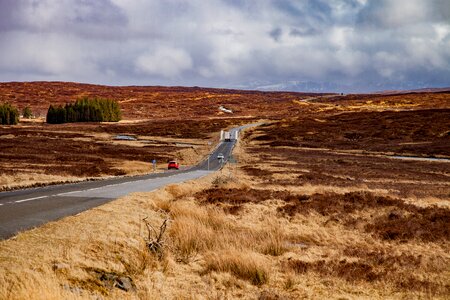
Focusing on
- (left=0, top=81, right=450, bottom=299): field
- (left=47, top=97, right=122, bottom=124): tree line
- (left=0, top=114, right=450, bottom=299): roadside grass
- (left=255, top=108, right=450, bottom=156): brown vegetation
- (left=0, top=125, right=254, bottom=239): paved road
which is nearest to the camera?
(left=0, top=114, right=450, bottom=299): roadside grass

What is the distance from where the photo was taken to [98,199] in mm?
19656

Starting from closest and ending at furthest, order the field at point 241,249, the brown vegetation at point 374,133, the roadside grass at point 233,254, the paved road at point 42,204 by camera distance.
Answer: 1. the roadside grass at point 233,254
2. the field at point 241,249
3. the paved road at point 42,204
4. the brown vegetation at point 374,133

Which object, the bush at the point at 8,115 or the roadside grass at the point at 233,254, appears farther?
the bush at the point at 8,115

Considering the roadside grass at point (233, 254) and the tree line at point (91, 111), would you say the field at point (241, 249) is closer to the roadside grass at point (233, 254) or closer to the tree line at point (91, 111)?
the roadside grass at point (233, 254)

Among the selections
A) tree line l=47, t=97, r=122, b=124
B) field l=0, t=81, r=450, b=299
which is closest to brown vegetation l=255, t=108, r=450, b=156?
field l=0, t=81, r=450, b=299

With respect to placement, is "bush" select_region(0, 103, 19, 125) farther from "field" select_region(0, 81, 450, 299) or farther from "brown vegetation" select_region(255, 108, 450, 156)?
"field" select_region(0, 81, 450, 299)

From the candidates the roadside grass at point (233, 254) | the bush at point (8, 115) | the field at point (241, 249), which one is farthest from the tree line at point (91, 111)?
the roadside grass at point (233, 254)

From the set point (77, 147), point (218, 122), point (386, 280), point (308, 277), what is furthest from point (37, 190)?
point (218, 122)

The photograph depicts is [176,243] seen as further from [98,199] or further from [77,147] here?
[77,147]

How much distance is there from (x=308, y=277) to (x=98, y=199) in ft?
36.7

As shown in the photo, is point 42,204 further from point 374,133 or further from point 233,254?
point 374,133

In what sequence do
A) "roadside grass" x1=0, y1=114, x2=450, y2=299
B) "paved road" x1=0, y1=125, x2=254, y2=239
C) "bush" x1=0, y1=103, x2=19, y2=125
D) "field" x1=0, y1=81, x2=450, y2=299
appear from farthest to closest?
"bush" x1=0, y1=103, x2=19, y2=125
"paved road" x1=0, y1=125, x2=254, y2=239
"field" x1=0, y1=81, x2=450, y2=299
"roadside grass" x1=0, y1=114, x2=450, y2=299

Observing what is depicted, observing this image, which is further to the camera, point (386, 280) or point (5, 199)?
point (5, 199)

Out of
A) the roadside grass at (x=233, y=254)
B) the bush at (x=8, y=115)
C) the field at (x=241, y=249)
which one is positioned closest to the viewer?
the roadside grass at (x=233, y=254)
